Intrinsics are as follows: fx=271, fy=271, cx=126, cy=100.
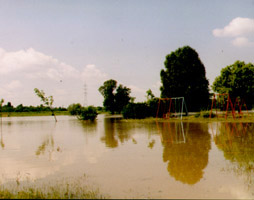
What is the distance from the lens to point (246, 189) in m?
7.09

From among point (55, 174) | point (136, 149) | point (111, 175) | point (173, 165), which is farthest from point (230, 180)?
point (136, 149)

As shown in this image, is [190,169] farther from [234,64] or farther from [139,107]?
[234,64]

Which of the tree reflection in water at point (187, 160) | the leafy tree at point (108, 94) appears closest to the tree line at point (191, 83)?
the tree reflection in water at point (187, 160)

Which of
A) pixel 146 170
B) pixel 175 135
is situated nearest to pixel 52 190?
pixel 146 170

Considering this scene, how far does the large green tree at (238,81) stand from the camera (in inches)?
1697

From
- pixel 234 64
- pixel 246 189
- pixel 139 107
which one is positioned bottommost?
pixel 246 189

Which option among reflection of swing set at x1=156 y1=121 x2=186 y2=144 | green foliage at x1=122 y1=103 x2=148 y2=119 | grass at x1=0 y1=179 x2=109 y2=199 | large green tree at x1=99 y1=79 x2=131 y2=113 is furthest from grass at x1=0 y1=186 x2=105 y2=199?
large green tree at x1=99 y1=79 x2=131 y2=113

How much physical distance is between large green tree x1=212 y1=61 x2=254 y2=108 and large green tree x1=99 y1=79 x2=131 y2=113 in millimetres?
41048

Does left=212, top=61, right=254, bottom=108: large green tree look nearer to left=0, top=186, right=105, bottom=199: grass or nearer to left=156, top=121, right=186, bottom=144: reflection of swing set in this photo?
left=156, top=121, right=186, bottom=144: reflection of swing set

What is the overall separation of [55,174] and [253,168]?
260 inches

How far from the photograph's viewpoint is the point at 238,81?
43.6m

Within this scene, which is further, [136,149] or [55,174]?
[136,149]

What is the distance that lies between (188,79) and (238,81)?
840cm

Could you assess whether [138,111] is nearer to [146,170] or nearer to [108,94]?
[146,170]
